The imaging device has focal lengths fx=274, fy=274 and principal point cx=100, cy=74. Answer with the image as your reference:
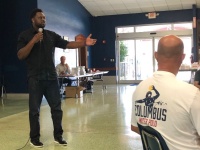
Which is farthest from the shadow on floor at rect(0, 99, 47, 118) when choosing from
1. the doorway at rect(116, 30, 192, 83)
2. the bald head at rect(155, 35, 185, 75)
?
the doorway at rect(116, 30, 192, 83)

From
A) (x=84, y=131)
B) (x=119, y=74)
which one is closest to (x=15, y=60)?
(x=84, y=131)

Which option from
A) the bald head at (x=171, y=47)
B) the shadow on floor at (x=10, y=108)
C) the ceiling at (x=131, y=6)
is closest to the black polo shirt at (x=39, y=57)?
the bald head at (x=171, y=47)

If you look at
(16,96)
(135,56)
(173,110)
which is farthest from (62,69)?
(173,110)

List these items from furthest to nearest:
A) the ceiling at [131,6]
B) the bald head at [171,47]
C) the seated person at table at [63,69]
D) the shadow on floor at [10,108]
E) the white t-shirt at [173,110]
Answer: the ceiling at [131,6], the seated person at table at [63,69], the shadow on floor at [10,108], the bald head at [171,47], the white t-shirt at [173,110]

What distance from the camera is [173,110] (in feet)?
4.02

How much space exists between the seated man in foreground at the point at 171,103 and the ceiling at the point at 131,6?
10147mm

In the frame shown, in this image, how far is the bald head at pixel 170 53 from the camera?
4.29 feet

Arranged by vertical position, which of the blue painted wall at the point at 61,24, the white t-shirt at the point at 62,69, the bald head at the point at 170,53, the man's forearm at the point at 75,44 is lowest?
the white t-shirt at the point at 62,69

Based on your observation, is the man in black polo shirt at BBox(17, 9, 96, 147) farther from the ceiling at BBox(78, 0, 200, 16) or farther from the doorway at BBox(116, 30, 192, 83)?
the doorway at BBox(116, 30, 192, 83)

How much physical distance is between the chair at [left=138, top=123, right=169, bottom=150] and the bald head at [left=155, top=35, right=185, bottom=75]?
0.99 feet

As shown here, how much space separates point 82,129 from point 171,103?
9.70ft

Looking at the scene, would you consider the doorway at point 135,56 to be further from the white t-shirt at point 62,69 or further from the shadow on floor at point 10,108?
the shadow on floor at point 10,108

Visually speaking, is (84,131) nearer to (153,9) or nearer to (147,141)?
(147,141)

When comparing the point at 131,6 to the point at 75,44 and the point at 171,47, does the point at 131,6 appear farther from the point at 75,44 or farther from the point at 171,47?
the point at 171,47
